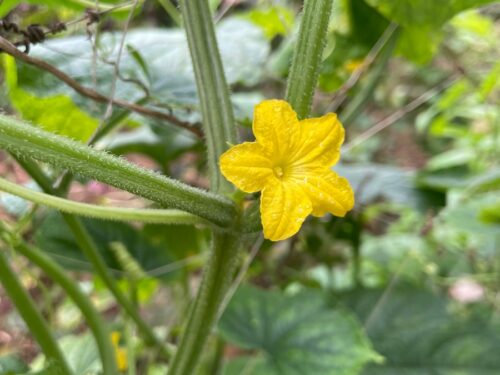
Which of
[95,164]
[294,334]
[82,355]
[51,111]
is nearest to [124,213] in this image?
[95,164]

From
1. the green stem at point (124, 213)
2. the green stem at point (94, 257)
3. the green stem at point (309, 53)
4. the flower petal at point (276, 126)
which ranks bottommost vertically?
the green stem at point (124, 213)

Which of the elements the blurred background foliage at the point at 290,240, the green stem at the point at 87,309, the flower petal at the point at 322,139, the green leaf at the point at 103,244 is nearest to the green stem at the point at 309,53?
the flower petal at the point at 322,139

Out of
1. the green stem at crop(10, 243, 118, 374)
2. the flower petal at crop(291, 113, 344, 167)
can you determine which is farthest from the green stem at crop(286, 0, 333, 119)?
the green stem at crop(10, 243, 118, 374)

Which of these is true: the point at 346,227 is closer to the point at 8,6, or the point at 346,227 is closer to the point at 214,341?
the point at 214,341

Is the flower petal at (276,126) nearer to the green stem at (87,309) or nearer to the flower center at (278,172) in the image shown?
the flower center at (278,172)

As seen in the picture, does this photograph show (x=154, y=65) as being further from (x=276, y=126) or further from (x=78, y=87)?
(x=276, y=126)

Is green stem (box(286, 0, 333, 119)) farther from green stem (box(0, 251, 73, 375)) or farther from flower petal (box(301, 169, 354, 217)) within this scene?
green stem (box(0, 251, 73, 375))
